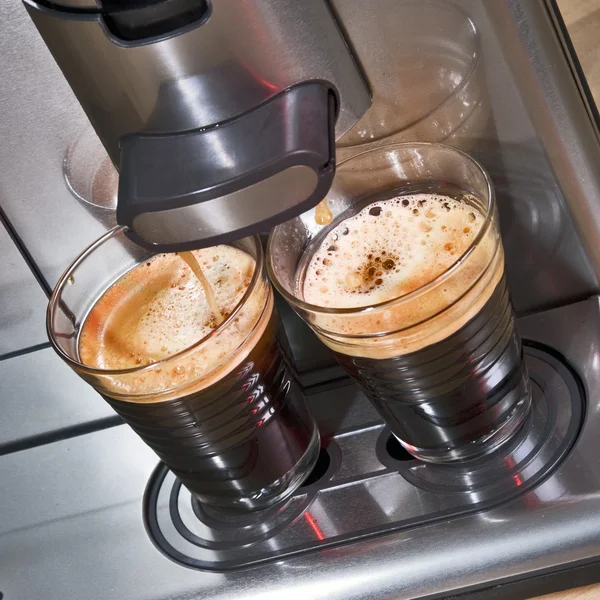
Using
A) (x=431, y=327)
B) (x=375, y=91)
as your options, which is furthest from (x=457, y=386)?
(x=375, y=91)

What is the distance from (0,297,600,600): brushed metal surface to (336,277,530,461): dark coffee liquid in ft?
0.12

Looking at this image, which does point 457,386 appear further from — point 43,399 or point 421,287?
point 43,399

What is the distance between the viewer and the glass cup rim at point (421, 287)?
1.18ft

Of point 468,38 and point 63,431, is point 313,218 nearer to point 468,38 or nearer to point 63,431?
point 468,38

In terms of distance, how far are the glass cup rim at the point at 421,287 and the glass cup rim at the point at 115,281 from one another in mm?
13

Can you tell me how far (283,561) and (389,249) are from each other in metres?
0.17

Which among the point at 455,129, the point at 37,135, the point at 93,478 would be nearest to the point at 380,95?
the point at 455,129

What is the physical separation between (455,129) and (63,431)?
32cm

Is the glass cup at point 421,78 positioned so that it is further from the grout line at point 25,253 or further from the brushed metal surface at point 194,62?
the grout line at point 25,253

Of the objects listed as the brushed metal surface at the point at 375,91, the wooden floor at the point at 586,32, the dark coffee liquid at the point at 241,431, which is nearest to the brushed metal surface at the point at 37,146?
the brushed metal surface at the point at 375,91

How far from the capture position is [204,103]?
33cm

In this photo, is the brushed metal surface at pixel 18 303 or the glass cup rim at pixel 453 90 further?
the brushed metal surface at pixel 18 303

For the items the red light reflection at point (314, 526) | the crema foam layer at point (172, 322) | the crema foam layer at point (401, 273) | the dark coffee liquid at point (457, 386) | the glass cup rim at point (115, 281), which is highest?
the glass cup rim at point (115, 281)

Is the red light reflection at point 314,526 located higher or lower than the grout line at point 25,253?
lower
